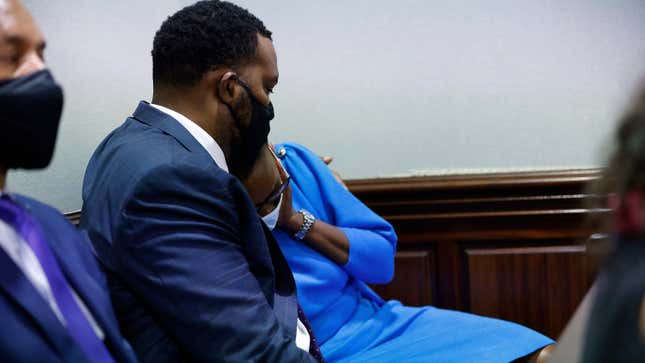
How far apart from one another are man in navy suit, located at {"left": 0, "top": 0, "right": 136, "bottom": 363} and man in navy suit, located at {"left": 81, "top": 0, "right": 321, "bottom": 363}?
5.3 inches

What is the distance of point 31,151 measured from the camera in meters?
0.85

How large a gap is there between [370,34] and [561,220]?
0.93 m

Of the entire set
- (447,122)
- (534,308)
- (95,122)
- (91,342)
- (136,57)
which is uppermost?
(136,57)

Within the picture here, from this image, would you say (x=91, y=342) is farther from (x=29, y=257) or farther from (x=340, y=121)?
(x=340, y=121)

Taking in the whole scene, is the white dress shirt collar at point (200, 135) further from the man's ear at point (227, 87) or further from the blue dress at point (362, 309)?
the blue dress at point (362, 309)

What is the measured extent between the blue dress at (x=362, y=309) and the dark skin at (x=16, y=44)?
2.69 ft

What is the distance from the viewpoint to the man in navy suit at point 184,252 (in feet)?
3.44

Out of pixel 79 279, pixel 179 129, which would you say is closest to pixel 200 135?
pixel 179 129

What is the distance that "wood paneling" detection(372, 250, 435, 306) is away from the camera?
2.31 metres

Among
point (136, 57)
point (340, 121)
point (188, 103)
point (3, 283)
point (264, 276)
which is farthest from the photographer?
point (340, 121)

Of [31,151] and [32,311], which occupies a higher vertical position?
[31,151]

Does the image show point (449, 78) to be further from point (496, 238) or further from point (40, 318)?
point (40, 318)

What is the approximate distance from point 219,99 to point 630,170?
1002 mm

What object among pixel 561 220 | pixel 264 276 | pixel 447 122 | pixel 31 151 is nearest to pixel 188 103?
pixel 264 276
